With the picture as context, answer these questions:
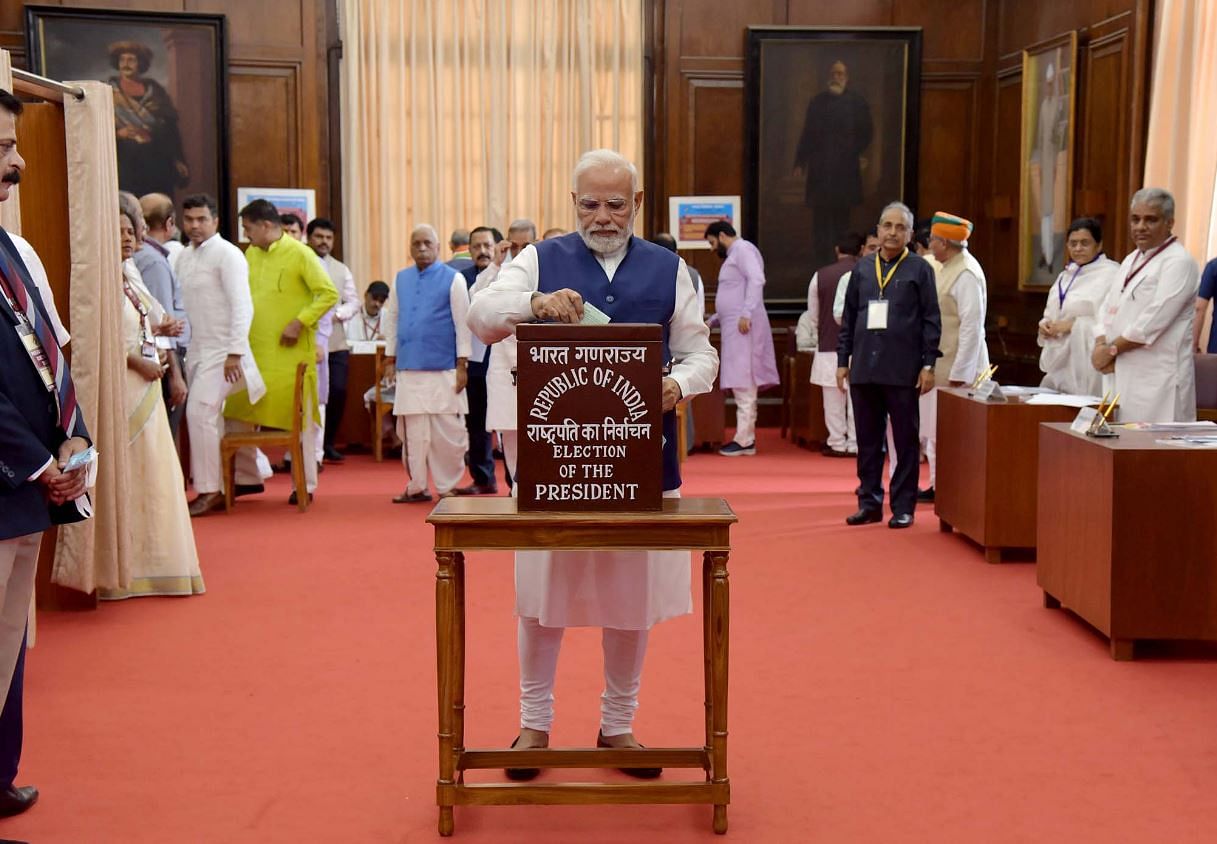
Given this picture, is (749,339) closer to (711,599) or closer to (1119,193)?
(1119,193)

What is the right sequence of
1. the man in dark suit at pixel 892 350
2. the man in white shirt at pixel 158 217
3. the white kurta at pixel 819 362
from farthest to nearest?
the white kurta at pixel 819 362 → the man in white shirt at pixel 158 217 → the man in dark suit at pixel 892 350

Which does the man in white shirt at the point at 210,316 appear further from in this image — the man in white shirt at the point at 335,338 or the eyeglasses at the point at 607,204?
the eyeglasses at the point at 607,204

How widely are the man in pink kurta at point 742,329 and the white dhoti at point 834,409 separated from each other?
17.2 inches

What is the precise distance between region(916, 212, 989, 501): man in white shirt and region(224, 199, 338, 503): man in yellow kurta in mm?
3299

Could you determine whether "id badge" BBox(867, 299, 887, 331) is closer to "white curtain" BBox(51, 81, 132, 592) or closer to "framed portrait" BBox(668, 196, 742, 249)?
"white curtain" BBox(51, 81, 132, 592)

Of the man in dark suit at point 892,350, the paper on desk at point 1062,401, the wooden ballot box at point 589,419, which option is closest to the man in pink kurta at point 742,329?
the man in dark suit at point 892,350

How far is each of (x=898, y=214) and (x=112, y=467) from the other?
12.8ft

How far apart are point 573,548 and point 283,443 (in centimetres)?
496

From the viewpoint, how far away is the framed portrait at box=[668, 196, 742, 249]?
1176cm

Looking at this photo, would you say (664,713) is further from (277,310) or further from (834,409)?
(834,409)

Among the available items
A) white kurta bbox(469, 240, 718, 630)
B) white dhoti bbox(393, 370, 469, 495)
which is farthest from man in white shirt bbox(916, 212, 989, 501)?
white kurta bbox(469, 240, 718, 630)

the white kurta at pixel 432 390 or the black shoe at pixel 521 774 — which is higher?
the white kurta at pixel 432 390

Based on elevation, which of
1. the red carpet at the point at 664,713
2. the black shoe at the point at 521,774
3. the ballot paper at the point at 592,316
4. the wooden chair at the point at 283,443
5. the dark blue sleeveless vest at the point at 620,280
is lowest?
the red carpet at the point at 664,713

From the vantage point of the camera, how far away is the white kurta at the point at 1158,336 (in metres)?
5.81
